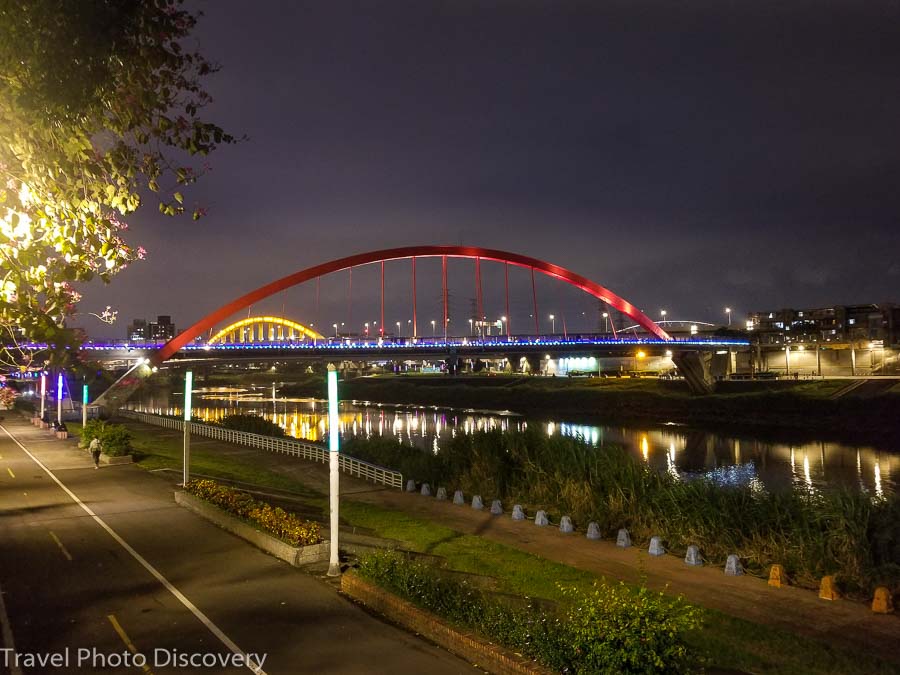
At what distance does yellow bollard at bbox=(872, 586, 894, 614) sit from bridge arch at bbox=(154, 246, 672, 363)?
197ft

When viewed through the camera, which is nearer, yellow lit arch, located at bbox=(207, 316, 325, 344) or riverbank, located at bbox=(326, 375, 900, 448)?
riverbank, located at bbox=(326, 375, 900, 448)

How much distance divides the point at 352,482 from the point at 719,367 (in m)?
74.0

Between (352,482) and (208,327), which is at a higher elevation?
(208,327)

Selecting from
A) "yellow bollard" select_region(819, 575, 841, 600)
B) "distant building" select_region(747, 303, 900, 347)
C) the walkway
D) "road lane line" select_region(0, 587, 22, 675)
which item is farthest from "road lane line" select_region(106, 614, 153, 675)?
"distant building" select_region(747, 303, 900, 347)

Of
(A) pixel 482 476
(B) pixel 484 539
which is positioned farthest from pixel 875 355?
(B) pixel 484 539

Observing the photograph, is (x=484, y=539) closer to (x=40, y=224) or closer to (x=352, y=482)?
(x=352, y=482)

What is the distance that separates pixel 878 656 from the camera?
786 cm

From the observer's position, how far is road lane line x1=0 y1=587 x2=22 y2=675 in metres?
6.89

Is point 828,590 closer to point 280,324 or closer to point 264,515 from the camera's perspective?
point 264,515

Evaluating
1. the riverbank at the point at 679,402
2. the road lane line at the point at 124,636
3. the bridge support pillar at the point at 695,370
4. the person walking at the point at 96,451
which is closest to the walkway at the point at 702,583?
the road lane line at the point at 124,636

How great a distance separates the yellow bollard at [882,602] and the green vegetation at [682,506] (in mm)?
906

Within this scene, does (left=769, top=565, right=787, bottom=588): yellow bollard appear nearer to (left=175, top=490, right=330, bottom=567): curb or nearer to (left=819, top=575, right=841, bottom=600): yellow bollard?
(left=819, top=575, right=841, bottom=600): yellow bollard

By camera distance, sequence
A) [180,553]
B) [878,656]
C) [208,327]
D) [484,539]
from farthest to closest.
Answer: [208,327] < [484,539] < [180,553] < [878,656]

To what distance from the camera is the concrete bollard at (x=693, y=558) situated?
38.5 ft
